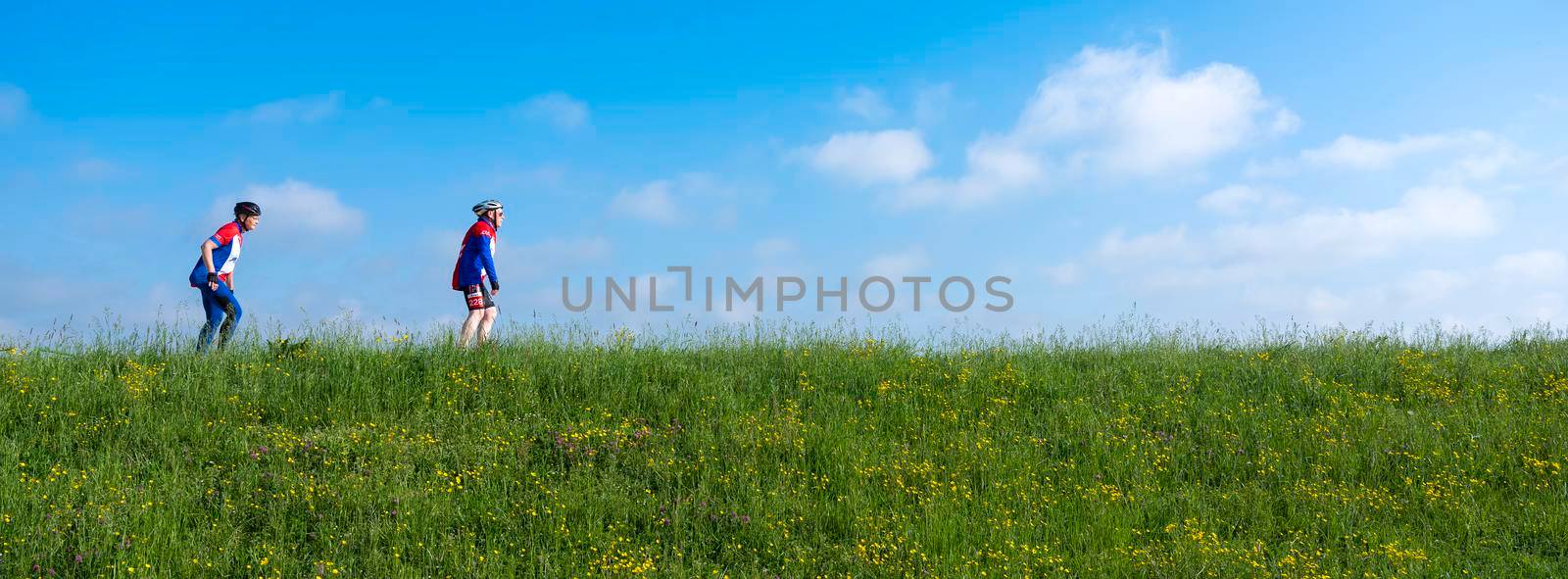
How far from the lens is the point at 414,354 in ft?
35.8

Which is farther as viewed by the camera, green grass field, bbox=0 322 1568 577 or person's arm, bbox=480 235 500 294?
person's arm, bbox=480 235 500 294

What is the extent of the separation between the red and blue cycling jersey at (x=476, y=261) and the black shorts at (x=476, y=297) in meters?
0.06

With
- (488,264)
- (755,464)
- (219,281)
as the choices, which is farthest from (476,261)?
(755,464)

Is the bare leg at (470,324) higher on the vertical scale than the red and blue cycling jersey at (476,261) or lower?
lower

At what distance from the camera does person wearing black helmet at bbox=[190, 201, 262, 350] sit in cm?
1166

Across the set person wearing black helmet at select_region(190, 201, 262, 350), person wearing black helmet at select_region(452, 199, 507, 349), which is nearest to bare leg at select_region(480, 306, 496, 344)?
person wearing black helmet at select_region(452, 199, 507, 349)

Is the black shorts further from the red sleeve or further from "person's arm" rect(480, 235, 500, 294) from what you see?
the red sleeve

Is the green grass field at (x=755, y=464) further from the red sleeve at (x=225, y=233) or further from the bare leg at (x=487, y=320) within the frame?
the red sleeve at (x=225, y=233)

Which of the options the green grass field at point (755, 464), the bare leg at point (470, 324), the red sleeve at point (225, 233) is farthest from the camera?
the red sleeve at point (225, 233)

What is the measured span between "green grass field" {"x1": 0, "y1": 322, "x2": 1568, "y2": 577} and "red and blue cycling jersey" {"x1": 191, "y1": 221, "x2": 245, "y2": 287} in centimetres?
114

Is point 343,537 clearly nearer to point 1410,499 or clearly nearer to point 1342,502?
point 1342,502

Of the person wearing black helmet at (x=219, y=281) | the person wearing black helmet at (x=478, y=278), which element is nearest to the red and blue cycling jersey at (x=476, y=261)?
the person wearing black helmet at (x=478, y=278)

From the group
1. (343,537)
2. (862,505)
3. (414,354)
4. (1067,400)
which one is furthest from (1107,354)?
(343,537)

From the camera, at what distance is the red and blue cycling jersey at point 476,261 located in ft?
39.4
